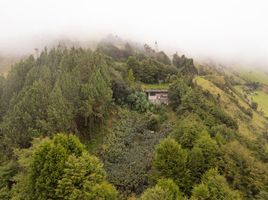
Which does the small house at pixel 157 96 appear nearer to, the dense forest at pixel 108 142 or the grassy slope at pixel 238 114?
the dense forest at pixel 108 142

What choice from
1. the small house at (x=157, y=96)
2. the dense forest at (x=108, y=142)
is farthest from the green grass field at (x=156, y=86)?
the dense forest at (x=108, y=142)

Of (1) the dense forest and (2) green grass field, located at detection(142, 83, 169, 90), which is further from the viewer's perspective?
(2) green grass field, located at detection(142, 83, 169, 90)

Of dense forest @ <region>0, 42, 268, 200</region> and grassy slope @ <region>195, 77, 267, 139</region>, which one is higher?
dense forest @ <region>0, 42, 268, 200</region>

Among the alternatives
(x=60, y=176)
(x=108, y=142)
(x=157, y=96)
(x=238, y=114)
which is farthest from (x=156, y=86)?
(x=60, y=176)

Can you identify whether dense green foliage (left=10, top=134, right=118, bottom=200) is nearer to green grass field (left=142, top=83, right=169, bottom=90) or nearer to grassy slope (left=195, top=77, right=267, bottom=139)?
green grass field (left=142, top=83, right=169, bottom=90)

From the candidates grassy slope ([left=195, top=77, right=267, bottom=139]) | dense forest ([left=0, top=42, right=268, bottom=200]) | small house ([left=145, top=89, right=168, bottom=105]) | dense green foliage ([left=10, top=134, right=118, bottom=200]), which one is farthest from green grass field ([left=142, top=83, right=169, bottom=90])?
dense green foliage ([left=10, top=134, right=118, bottom=200])
